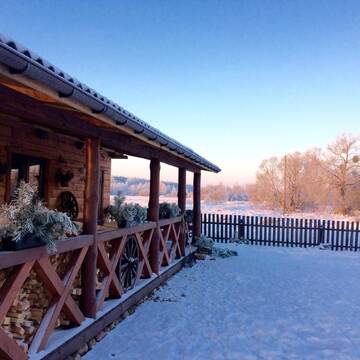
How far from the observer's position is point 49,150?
6984 millimetres

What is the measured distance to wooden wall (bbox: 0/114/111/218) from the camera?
5.73 m

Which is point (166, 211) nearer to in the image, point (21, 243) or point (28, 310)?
point (28, 310)

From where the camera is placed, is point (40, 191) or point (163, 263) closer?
point (40, 191)

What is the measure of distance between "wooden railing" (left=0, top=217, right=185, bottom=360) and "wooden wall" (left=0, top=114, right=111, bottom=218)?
1833mm

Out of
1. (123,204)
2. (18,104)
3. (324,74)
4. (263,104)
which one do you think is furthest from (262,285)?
(263,104)

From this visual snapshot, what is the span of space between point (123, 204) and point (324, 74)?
36.0ft

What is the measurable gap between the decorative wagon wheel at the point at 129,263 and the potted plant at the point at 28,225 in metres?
2.21

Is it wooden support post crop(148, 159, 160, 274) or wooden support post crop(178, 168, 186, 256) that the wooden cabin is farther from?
wooden support post crop(178, 168, 186, 256)

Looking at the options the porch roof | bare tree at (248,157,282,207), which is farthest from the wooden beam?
bare tree at (248,157,282,207)

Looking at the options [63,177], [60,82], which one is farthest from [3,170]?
[60,82]

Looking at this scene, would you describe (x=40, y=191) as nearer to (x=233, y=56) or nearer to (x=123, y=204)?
(x=123, y=204)

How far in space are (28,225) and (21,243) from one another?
0.16 meters

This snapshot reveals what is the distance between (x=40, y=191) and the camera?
22.9ft

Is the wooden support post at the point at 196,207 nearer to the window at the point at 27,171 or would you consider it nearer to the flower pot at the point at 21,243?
the window at the point at 27,171
